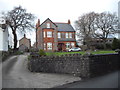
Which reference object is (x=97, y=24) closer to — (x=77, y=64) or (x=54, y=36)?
(x=54, y=36)

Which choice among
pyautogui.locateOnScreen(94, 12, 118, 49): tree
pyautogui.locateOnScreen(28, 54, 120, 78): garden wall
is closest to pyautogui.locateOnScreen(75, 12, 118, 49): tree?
pyautogui.locateOnScreen(94, 12, 118, 49): tree

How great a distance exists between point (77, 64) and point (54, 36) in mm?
25966

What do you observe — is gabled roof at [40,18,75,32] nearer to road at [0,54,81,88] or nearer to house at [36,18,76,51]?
house at [36,18,76,51]

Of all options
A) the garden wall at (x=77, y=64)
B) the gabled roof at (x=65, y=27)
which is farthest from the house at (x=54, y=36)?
the garden wall at (x=77, y=64)

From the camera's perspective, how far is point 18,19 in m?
31.4

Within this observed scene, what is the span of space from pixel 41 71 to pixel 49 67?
0.97 metres

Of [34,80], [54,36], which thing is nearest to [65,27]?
[54,36]

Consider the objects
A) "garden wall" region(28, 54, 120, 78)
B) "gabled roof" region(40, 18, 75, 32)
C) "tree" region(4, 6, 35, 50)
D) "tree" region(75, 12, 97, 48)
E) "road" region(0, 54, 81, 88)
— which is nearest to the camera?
"road" region(0, 54, 81, 88)

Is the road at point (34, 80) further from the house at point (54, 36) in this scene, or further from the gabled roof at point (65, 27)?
the gabled roof at point (65, 27)

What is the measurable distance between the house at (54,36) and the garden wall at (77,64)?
21996 mm

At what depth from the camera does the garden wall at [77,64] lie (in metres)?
10.8

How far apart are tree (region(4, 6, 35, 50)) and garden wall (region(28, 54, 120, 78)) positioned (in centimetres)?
2026

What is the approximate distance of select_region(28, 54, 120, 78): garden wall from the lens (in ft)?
35.3

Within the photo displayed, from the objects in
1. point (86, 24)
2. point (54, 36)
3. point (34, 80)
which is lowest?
point (34, 80)
